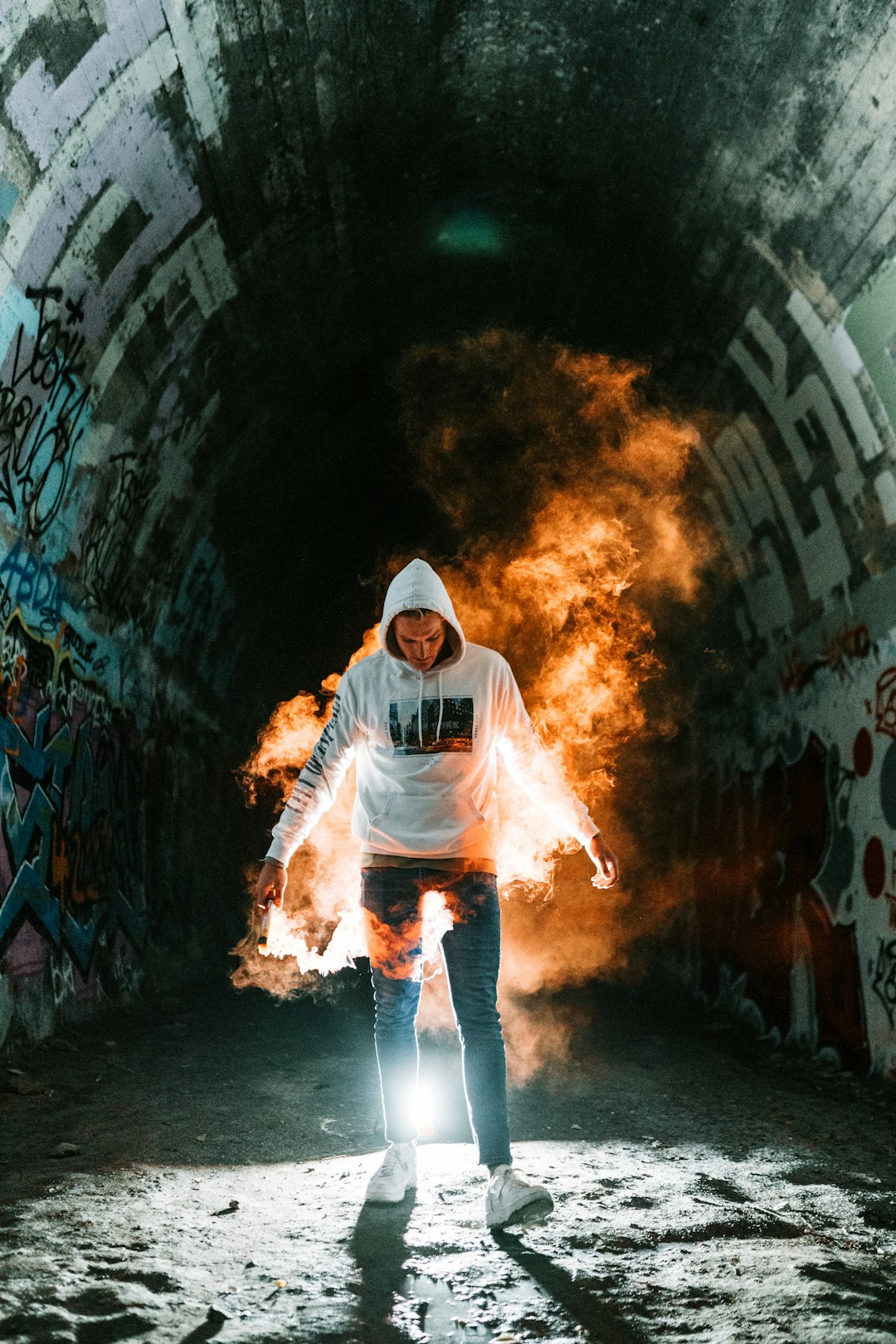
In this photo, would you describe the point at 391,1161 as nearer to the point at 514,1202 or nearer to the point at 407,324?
the point at 514,1202

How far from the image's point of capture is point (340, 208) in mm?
8094

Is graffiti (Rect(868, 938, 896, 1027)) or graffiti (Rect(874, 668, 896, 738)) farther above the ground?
graffiti (Rect(874, 668, 896, 738))

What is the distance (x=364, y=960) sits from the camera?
1223 cm

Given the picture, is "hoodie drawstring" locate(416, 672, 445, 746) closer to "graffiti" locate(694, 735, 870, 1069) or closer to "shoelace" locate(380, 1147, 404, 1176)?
"shoelace" locate(380, 1147, 404, 1176)

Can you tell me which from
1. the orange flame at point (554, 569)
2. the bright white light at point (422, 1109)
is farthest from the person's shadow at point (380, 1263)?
the orange flame at point (554, 569)

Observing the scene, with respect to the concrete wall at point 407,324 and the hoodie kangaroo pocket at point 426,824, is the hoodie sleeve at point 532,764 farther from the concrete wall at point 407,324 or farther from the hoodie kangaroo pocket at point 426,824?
the concrete wall at point 407,324

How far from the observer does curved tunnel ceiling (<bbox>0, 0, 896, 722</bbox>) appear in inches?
236

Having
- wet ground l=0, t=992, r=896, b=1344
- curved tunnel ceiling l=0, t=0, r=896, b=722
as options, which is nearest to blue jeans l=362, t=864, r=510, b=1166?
wet ground l=0, t=992, r=896, b=1344

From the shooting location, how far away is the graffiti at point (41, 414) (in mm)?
6250

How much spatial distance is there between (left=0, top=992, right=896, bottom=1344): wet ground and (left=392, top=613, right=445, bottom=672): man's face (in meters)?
1.97

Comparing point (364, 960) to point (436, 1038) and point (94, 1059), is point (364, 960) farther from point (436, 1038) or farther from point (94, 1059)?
point (94, 1059)

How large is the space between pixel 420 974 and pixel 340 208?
6.09 meters

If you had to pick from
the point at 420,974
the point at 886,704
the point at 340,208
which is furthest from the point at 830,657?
the point at 420,974

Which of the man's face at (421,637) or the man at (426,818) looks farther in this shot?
the man's face at (421,637)
